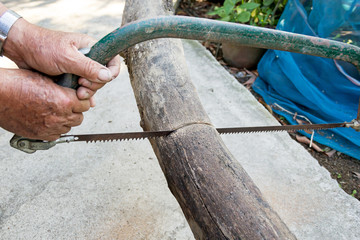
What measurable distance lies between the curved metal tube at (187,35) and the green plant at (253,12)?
3.00 metres

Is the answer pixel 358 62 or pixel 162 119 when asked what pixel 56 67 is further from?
pixel 358 62

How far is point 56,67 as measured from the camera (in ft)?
3.92

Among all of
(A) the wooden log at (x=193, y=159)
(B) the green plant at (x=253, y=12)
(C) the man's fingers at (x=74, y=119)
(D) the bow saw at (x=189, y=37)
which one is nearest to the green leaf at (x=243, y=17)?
(B) the green plant at (x=253, y=12)

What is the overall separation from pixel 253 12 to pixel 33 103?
13.2ft

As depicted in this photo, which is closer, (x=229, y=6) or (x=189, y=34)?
(x=189, y=34)

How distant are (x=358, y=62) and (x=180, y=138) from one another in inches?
41.1

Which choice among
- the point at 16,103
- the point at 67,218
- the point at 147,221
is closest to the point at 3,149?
the point at 67,218

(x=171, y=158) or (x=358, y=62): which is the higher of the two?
(x=358, y=62)

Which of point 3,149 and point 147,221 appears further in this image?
point 3,149

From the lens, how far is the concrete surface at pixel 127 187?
206 centimetres

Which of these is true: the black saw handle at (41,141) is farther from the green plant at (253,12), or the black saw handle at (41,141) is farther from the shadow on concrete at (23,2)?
the shadow on concrete at (23,2)

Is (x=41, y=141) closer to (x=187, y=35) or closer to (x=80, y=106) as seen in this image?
(x=80, y=106)

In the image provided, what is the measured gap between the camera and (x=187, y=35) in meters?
1.13

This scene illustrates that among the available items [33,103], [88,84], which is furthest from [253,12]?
[33,103]
